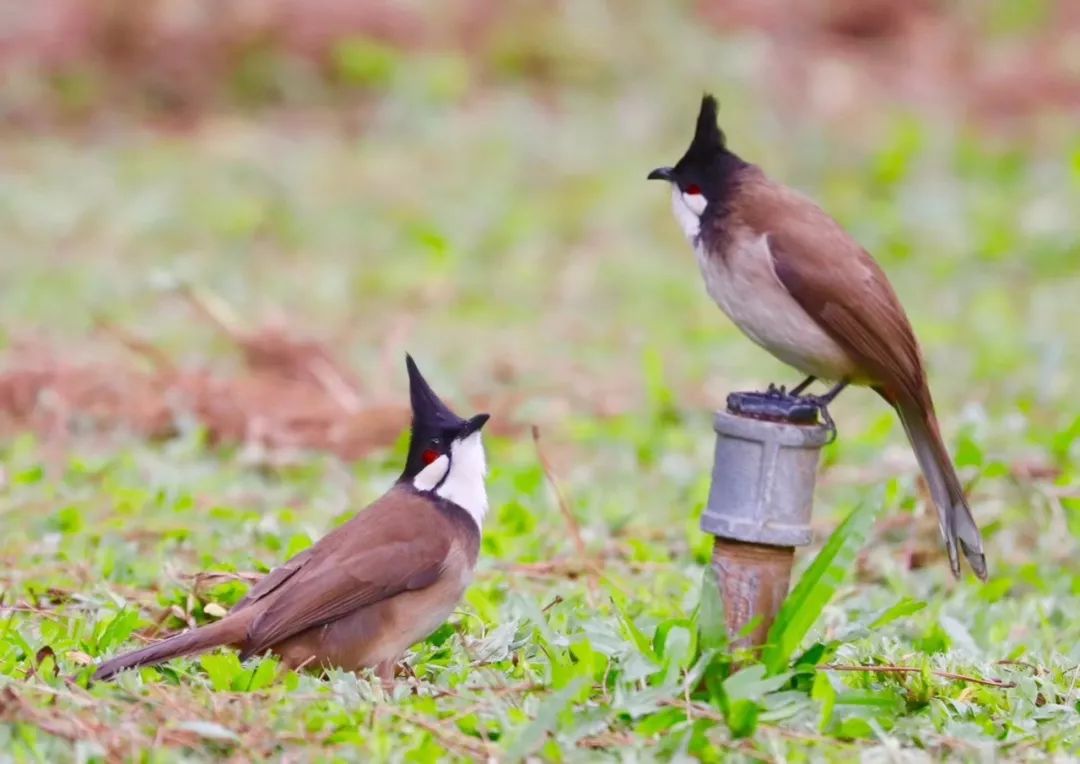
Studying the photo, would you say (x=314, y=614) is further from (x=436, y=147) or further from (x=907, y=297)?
(x=436, y=147)

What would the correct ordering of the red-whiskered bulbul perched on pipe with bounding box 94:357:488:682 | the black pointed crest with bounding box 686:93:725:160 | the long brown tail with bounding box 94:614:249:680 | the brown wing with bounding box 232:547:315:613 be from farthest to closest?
the black pointed crest with bounding box 686:93:725:160, the brown wing with bounding box 232:547:315:613, the red-whiskered bulbul perched on pipe with bounding box 94:357:488:682, the long brown tail with bounding box 94:614:249:680

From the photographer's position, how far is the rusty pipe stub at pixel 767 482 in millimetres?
3865

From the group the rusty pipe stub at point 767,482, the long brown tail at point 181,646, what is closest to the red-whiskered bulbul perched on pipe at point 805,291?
the rusty pipe stub at point 767,482

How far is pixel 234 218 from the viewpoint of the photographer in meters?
10.9

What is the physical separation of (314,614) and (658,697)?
33.1 inches

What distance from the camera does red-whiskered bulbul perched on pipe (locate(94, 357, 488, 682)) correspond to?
160 inches

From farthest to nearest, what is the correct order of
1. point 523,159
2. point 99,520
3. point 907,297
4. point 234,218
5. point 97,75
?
1. point 97,75
2. point 523,159
3. point 234,218
4. point 907,297
5. point 99,520

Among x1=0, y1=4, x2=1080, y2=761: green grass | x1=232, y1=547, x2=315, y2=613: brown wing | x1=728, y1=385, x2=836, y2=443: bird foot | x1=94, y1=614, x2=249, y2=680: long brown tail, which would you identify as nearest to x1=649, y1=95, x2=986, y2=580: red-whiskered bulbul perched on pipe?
x1=0, y1=4, x2=1080, y2=761: green grass

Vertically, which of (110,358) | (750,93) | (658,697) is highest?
(750,93)

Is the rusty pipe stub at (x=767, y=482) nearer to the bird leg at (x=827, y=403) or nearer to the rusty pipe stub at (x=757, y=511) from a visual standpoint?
the rusty pipe stub at (x=757, y=511)

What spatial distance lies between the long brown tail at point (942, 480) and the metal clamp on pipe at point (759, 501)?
808 millimetres

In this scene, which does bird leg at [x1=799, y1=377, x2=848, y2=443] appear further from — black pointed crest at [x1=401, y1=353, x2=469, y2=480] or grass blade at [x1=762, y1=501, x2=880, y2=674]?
black pointed crest at [x1=401, y1=353, x2=469, y2=480]

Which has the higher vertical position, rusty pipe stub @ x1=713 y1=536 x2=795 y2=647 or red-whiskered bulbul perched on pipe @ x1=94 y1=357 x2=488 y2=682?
rusty pipe stub @ x1=713 y1=536 x2=795 y2=647

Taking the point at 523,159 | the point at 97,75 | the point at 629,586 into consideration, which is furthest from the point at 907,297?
the point at 97,75
